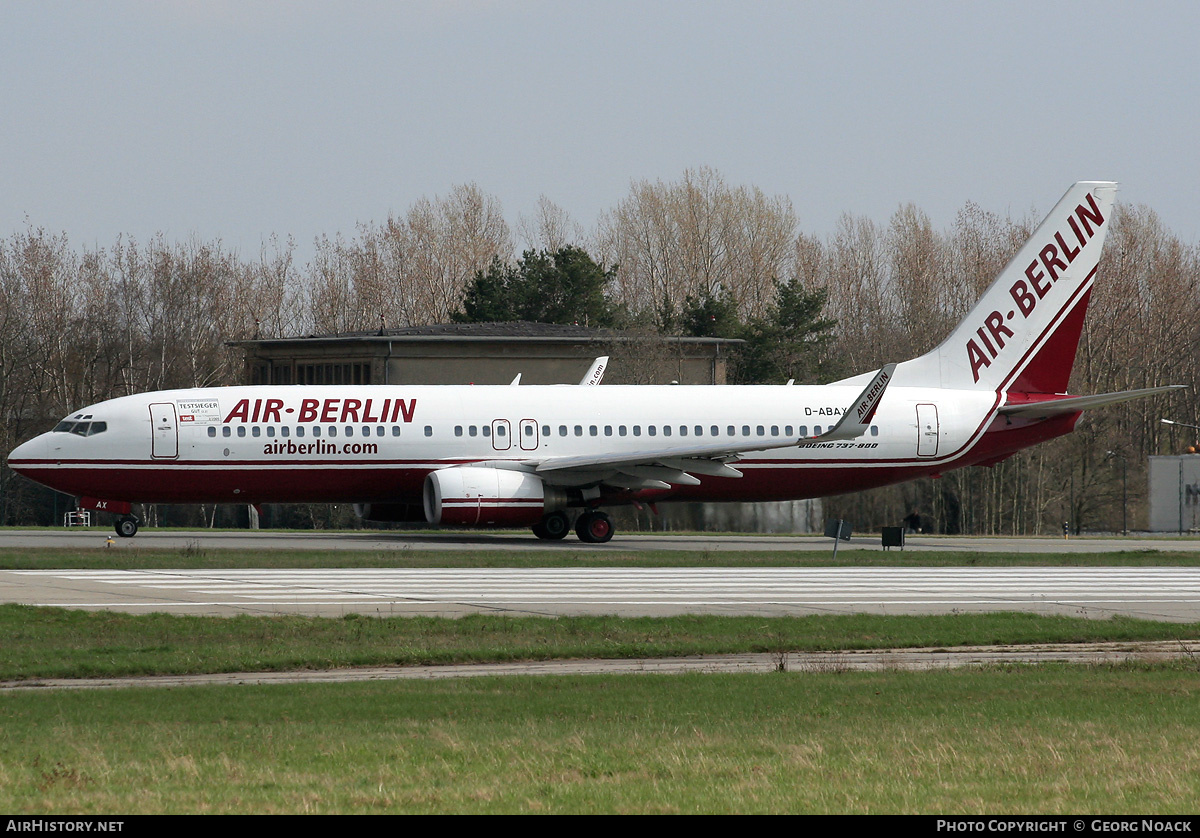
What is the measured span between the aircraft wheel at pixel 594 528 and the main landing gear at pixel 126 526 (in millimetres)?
10886

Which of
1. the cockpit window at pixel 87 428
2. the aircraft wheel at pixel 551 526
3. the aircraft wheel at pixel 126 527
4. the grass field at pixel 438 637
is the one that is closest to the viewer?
the grass field at pixel 438 637

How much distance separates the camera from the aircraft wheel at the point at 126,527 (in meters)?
36.3

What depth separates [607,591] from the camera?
23.6 meters

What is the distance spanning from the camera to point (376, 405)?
36.9 m

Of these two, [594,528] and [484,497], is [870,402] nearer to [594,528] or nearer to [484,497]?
[594,528]

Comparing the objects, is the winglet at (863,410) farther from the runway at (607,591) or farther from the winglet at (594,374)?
the winglet at (594,374)

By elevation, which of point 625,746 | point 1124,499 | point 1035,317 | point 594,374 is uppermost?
point 1035,317

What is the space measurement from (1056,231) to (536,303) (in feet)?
152

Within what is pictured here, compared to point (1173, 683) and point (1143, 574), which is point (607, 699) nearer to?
point (1173, 683)

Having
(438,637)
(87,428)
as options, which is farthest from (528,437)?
(438,637)

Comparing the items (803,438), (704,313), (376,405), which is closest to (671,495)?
(803,438)

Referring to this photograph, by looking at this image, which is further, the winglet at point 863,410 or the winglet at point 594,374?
the winglet at point 594,374

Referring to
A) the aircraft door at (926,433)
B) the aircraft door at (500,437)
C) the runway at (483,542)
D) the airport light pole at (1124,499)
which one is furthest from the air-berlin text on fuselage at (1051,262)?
the airport light pole at (1124,499)

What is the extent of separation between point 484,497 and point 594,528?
12.1 feet
